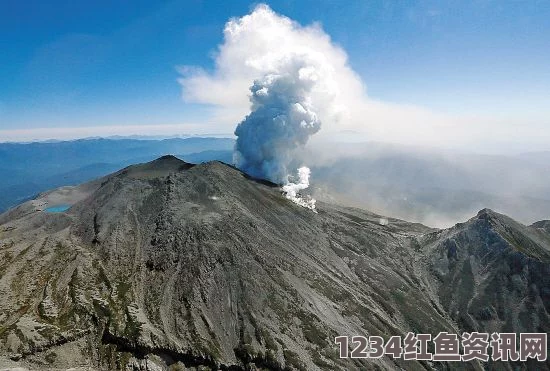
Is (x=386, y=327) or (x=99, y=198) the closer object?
(x=386, y=327)

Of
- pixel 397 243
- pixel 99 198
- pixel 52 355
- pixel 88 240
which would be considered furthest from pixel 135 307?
pixel 397 243

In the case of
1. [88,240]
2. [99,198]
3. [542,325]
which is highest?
[99,198]

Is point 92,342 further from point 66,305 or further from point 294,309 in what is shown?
point 294,309

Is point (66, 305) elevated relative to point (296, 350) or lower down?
elevated

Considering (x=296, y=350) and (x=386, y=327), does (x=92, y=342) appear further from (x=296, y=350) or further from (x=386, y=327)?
(x=386, y=327)

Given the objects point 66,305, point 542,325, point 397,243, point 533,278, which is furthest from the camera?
point 397,243

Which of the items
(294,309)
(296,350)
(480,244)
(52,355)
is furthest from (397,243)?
(52,355)

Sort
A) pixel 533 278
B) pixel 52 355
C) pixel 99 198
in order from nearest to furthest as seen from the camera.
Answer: pixel 52 355
pixel 533 278
pixel 99 198
